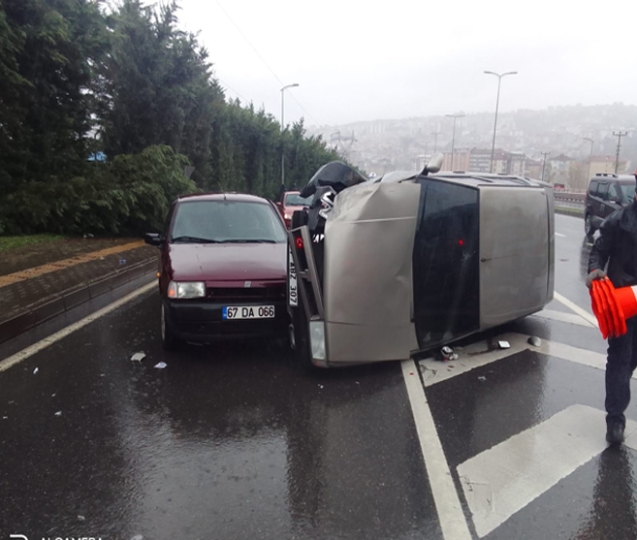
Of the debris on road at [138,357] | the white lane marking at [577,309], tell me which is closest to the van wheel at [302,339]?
the debris on road at [138,357]

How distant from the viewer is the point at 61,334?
612cm

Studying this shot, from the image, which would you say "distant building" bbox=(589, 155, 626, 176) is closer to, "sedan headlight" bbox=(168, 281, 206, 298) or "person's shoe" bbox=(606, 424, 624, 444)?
"person's shoe" bbox=(606, 424, 624, 444)

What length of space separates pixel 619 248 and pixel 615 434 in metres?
1.31

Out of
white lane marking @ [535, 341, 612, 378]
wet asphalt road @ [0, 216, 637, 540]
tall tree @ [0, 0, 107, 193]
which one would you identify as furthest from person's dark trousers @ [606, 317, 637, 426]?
tall tree @ [0, 0, 107, 193]

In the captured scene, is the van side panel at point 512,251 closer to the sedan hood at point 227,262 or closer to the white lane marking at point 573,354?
the white lane marking at point 573,354

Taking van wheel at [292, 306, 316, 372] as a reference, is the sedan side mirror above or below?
above

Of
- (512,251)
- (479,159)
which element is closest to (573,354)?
(512,251)

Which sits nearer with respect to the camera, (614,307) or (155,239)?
(614,307)

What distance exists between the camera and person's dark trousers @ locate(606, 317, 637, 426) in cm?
364

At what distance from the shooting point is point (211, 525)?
9.00 ft

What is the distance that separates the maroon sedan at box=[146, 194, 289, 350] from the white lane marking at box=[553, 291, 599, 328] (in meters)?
4.21

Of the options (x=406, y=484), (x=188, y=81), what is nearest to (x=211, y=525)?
(x=406, y=484)

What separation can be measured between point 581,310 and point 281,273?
15.5ft

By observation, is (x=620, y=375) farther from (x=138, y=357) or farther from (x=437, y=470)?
(x=138, y=357)
